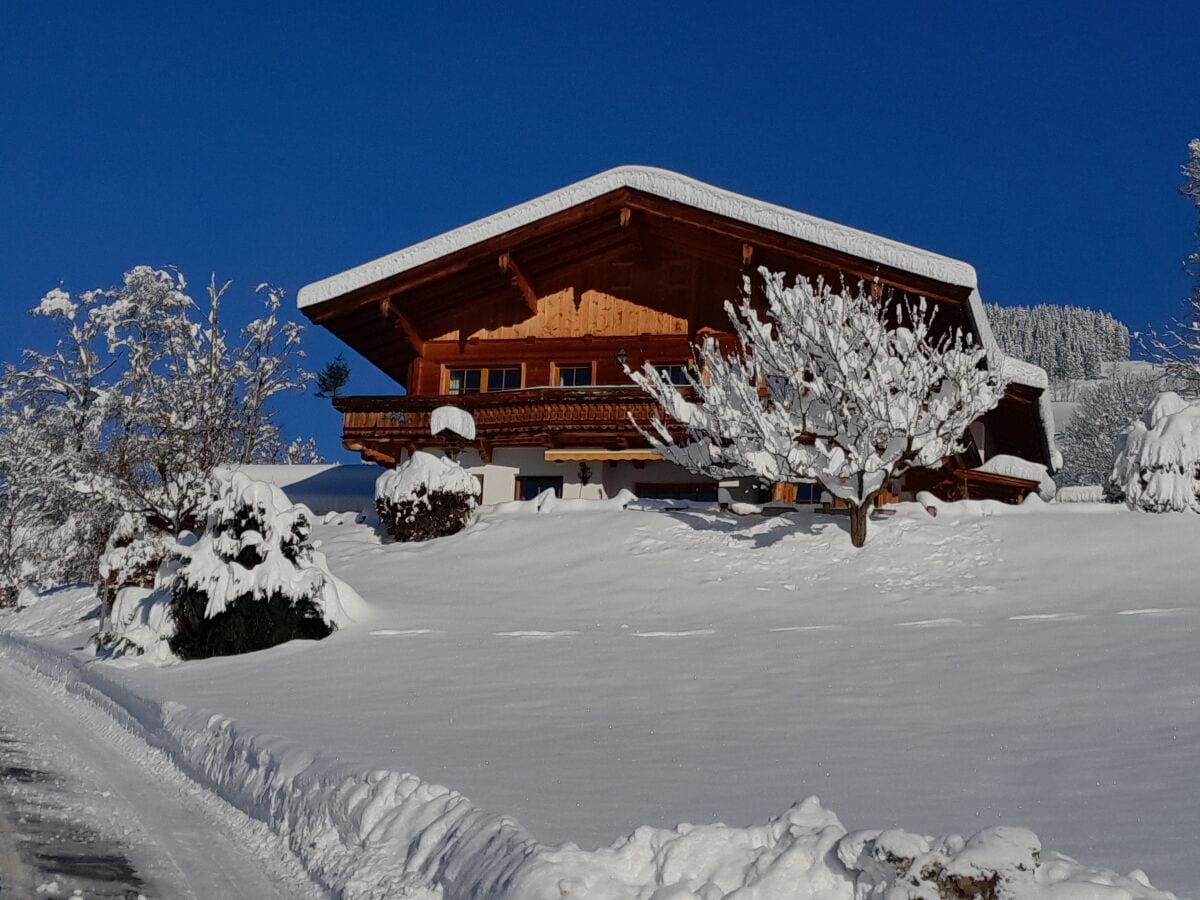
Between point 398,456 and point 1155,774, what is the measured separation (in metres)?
24.1

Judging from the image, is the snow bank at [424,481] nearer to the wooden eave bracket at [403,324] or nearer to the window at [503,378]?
the wooden eave bracket at [403,324]

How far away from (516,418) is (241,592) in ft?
36.2

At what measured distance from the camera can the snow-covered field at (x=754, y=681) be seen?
6.87 meters

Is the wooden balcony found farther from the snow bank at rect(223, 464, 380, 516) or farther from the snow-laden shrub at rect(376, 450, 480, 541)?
the snow bank at rect(223, 464, 380, 516)

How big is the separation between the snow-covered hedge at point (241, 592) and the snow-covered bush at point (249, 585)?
0.01 m

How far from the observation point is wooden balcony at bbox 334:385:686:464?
25812mm

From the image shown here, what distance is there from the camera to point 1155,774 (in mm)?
7234

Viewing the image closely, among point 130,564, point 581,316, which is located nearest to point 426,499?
point 130,564

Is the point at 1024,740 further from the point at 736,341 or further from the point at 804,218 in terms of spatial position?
the point at 736,341

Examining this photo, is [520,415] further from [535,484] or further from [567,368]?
[567,368]

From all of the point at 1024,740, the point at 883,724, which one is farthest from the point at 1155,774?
the point at 883,724

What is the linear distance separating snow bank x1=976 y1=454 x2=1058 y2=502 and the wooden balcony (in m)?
9.61

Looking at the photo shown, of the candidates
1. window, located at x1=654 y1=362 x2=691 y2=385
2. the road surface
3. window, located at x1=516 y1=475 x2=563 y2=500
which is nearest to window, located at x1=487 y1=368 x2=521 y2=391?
window, located at x1=516 y1=475 x2=563 y2=500

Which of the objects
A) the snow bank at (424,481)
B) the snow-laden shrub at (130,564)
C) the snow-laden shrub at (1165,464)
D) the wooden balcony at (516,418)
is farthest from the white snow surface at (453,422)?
the snow-laden shrub at (1165,464)
